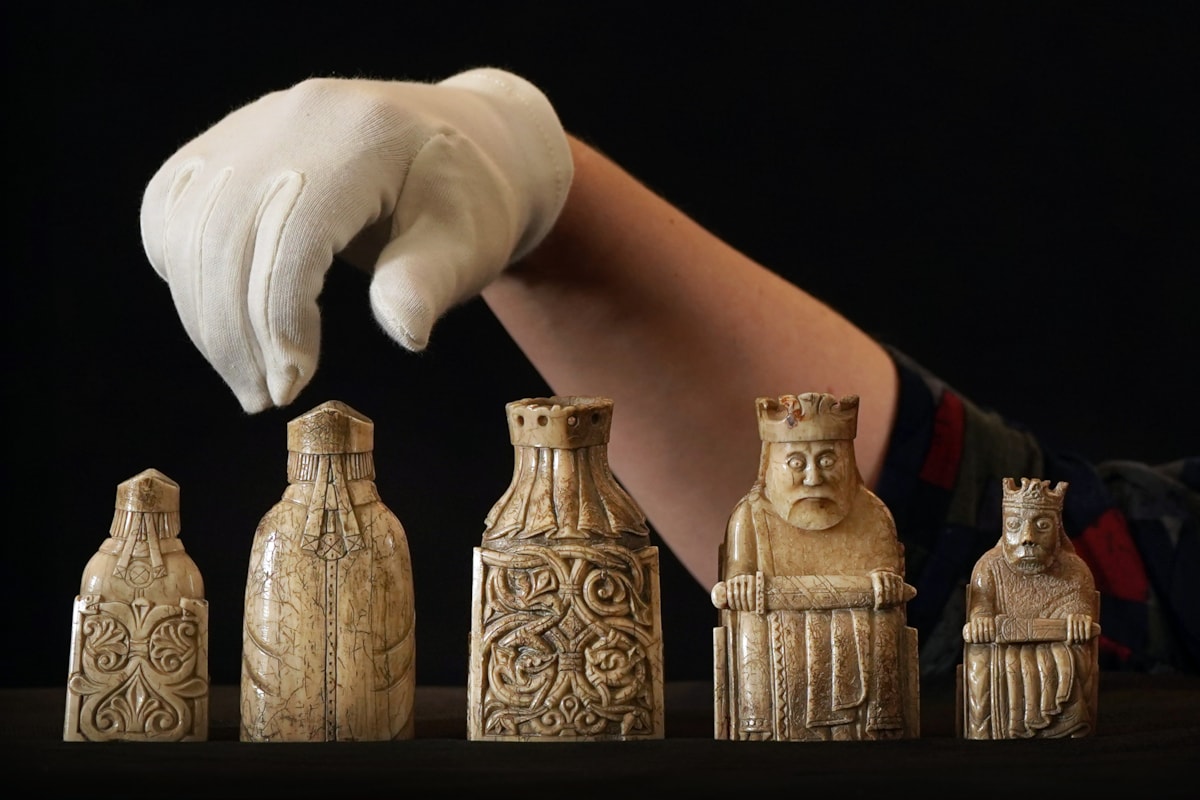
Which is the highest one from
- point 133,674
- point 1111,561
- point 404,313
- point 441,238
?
point 441,238

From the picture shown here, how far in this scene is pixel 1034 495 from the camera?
178 cm

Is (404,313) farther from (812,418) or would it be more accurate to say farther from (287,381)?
(812,418)

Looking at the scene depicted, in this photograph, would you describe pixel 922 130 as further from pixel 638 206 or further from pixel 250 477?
pixel 250 477

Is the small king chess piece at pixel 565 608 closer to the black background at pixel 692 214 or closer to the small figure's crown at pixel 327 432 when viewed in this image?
the small figure's crown at pixel 327 432

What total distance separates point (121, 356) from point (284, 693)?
1.37 m

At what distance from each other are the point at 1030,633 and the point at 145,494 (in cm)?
89

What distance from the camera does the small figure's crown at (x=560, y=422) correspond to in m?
1.80

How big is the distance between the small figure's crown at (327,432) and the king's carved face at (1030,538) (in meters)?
0.65

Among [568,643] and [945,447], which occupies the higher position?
[945,447]

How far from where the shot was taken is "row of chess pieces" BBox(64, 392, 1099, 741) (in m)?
1.75

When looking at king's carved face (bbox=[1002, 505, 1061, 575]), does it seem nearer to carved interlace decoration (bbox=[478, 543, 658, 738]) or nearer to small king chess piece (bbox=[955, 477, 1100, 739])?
small king chess piece (bbox=[955, 477, 1100, 739])

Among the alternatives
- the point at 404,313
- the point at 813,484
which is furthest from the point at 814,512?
the point at 404,313

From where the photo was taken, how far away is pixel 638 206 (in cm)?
244

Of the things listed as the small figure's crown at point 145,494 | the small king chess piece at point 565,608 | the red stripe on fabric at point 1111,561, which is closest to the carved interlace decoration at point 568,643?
the small king chess piece at point 565,608
